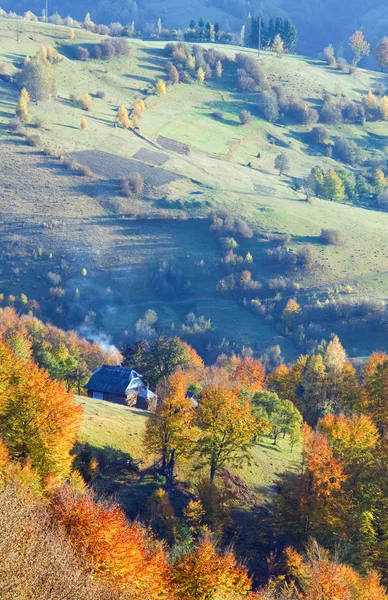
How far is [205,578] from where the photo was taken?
3650 cm

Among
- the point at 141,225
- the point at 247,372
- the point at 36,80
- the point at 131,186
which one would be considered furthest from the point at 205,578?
the point at 36,80

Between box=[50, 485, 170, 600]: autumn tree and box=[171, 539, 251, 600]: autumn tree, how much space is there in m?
0.83

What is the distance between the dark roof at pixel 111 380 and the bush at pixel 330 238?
258ft

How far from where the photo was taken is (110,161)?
165375mm

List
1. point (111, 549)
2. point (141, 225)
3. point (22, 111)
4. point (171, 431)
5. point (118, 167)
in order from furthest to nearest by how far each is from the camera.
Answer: point (22, 111) < point (118, 167) < point (141, 225) < point (171, 431) < point (111, 549)

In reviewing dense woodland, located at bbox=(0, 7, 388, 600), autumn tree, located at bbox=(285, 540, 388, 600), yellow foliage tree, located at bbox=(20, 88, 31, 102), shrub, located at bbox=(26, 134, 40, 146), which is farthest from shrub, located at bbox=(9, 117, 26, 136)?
autumn tree, located at bbox=(285, 540, 388, 600)

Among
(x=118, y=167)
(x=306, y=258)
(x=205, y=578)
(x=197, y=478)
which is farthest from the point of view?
(x=118, y=167)

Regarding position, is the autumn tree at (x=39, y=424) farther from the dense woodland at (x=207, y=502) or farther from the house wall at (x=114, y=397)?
the house wall at (x=114, y=397)

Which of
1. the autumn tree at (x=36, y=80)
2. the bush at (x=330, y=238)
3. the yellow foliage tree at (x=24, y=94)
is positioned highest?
the autumn tree at (x=36, y=80)

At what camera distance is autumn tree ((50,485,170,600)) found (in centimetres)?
3422

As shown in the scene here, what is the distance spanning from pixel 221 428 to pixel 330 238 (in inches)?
3721

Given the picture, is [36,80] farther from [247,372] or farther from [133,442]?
[133,442]

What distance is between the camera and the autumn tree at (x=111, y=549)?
3422cm

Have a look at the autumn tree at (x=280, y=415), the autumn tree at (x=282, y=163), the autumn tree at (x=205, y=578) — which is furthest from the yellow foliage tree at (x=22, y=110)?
the autumn tree at (x=205, y=578)
